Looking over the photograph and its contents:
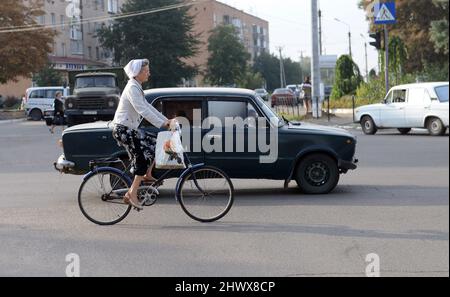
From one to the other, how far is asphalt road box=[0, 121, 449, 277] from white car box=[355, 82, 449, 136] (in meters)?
8.78

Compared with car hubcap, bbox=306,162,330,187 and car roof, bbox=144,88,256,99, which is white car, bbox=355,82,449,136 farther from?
car roof, bbox=144,88,256,99

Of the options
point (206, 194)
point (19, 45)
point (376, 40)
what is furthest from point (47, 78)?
point (206, 194)

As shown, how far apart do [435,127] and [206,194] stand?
45.5ft

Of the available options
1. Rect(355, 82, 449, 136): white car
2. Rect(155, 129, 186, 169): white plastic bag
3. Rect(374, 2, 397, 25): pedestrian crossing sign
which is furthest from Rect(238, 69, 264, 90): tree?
Rect(155, 129, 186, 169): white plastic bag

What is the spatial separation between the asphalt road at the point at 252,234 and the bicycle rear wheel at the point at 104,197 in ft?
0.60

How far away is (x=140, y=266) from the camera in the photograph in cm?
615

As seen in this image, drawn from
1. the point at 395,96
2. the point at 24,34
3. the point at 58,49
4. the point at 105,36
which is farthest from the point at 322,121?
the point at 58,49

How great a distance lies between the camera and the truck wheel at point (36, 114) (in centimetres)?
4172

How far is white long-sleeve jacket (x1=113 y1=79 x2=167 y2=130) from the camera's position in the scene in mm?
7969

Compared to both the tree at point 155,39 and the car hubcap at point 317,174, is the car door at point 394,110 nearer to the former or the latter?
the car hubcap at point 317,174

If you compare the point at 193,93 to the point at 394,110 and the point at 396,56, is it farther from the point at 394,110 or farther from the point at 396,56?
the point at 396,56

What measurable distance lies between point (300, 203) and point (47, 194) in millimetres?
4000

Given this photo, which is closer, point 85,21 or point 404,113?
point 404,113

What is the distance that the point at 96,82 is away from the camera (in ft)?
97.6
